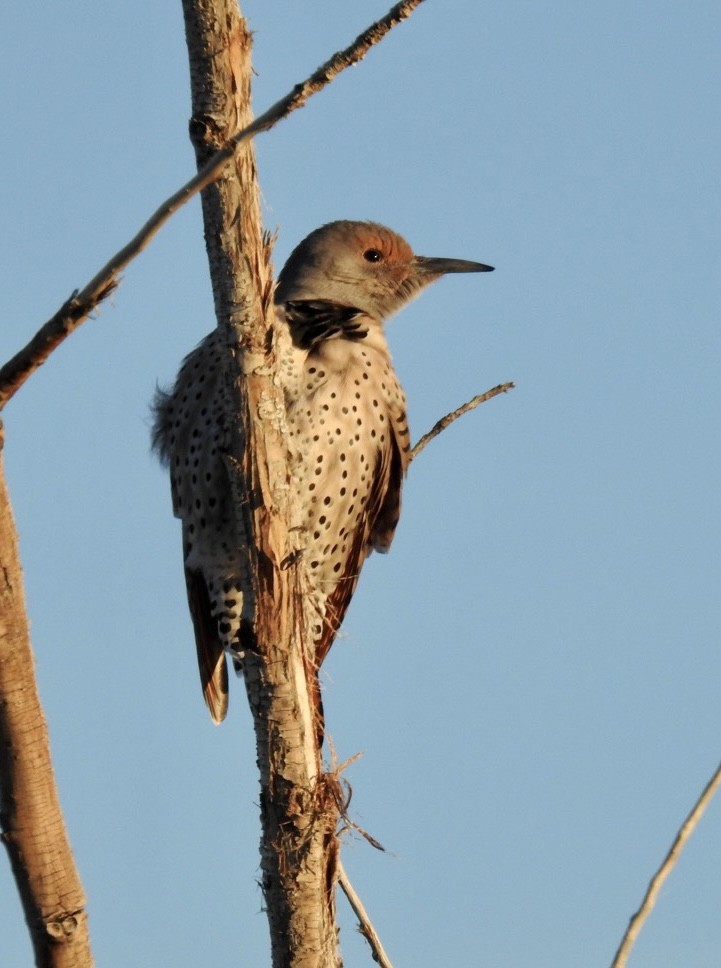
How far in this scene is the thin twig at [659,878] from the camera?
3439 millimetres

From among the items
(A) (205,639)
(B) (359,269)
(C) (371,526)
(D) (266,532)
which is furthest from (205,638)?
(D) (266,532)

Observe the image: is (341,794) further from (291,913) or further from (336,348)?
(336,348)

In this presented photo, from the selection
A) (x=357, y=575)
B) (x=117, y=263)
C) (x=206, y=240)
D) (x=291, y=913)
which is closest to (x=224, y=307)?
(x=206, y=240)

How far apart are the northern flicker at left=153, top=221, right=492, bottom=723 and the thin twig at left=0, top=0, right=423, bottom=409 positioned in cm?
256

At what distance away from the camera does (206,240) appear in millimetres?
3855

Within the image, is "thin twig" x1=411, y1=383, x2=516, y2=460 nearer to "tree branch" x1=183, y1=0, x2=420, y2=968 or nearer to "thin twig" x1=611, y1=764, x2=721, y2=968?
"tree branch" x1=183, y1=0, x2=420, y2=968

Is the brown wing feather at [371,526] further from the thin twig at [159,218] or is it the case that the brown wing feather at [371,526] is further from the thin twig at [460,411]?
the thin twig at [159,218]

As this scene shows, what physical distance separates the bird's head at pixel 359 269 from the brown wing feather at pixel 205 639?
1417mm

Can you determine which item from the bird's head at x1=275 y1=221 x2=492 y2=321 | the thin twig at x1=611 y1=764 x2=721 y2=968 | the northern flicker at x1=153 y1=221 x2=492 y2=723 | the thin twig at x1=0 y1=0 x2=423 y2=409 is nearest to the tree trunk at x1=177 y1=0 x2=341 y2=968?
the thin twig at x1=0 y1=0 x2=423 y2=409

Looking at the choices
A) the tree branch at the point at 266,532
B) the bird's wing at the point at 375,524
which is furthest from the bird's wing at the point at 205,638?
the tree branch at the point at 266,532

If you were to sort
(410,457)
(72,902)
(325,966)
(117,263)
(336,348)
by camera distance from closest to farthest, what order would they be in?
(117,263) < (72,902) < (325,966) < (410,457) < (336,348)

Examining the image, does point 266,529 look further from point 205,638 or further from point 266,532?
point 205,638

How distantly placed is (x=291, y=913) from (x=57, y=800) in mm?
1133

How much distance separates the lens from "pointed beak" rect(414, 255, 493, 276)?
23.1ft
